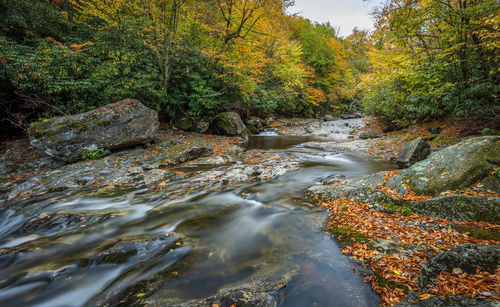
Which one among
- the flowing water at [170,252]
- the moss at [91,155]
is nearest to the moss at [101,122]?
the moss at [91,155]

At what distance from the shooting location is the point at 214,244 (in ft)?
10.1

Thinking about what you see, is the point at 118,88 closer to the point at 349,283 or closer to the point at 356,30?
the point at 349,283

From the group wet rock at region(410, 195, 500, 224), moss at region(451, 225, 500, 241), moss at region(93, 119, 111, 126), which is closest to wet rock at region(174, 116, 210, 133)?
moss at region(93, 119, 111, 126)

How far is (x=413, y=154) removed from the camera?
6.39 m

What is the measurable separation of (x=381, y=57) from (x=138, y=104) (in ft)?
36.1

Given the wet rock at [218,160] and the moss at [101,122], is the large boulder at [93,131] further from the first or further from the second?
the wet rock at [218,160]

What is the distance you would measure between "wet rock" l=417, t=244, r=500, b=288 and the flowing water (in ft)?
1.73

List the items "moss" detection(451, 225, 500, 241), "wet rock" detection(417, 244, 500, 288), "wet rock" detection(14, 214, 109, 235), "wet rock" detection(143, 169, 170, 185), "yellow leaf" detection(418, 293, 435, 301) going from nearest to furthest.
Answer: "yellow leaf" detection(418, 293, 435, 301) → "wet rock" detection(417, 244, 500, 288) → "moss" detection(451, 225, 500, 241) → "wet rock" detection(14, 214, 109, 235) → "wet rock" detection(143, 169, 170, 185)

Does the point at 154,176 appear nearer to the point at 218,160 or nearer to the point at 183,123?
the point at 218,160

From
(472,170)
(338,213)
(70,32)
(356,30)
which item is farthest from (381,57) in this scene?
(356,30)

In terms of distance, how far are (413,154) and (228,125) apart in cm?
1035

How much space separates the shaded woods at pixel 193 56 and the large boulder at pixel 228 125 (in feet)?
3.05

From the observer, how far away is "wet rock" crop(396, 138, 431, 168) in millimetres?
6363

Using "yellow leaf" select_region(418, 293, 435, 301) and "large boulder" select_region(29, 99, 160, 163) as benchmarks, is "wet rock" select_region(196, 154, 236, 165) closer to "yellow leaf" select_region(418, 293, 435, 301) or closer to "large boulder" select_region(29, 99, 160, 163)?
"large boulder" select_region(29, 99, 160, 163)
